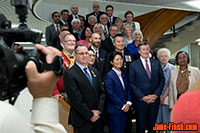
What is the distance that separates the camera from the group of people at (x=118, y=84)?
9.66 feet

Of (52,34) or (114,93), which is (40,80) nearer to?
(114,93)

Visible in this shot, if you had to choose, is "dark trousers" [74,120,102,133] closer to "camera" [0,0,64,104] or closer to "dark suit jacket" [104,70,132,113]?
"dark suit jacket" [104,70,132,113]

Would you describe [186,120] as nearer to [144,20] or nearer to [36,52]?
[36,52]

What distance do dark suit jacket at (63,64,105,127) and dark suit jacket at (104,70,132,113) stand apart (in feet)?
1.23

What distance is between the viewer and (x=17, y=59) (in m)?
0.76

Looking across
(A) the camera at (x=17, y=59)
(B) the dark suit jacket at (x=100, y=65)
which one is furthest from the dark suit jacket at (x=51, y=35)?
(A) the camera at (x=17, y=59)

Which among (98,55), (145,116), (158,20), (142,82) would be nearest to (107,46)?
(98,55)

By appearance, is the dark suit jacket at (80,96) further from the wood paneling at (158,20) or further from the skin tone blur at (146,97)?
the wood paneling at (158,20)

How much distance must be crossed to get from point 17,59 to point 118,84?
2741 millimetres

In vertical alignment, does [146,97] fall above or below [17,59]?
below

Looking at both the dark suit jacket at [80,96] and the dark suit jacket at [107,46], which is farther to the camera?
the dark suit jacket at [107,46]

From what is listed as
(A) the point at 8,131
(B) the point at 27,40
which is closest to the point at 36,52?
(B) the point at 27,40

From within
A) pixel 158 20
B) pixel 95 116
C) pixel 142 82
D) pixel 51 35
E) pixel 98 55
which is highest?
pixel 158 20

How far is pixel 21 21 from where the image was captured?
0.95 meters
